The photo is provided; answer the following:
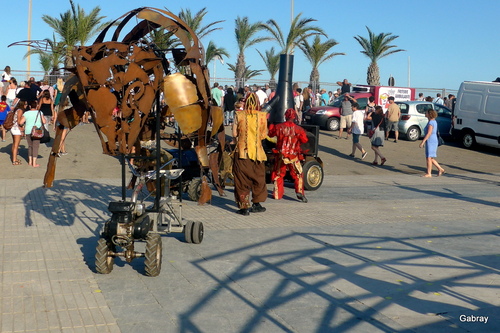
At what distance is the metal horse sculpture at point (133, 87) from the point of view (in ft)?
22.9

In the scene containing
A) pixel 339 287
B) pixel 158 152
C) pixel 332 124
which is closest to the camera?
pixel 339 287

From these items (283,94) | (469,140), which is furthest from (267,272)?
(469,140)

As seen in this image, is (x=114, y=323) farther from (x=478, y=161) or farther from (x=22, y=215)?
(x=478, y=161)

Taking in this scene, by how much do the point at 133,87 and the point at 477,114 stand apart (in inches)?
785

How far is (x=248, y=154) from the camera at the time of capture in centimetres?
1086

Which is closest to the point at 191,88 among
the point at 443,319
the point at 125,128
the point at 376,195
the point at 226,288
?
the point at 125,128

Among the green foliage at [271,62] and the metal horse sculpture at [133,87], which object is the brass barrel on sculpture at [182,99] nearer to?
the metal horse sculpture at [133,87]

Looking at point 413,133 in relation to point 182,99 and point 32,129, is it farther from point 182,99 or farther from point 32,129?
point 182,99

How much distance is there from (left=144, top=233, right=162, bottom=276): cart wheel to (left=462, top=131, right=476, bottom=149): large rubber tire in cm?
2035

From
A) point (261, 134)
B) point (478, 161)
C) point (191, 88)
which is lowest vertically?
point (478, 161)

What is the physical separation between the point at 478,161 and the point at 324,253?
52.4ft

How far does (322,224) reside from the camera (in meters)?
10.4

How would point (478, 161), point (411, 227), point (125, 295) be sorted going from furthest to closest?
point (478, 161), point (411, 227), point (125, 295)

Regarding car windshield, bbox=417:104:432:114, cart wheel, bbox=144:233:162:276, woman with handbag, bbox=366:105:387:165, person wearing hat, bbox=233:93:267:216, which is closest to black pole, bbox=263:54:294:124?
woman with handbag, bbox=366:105:387:165
